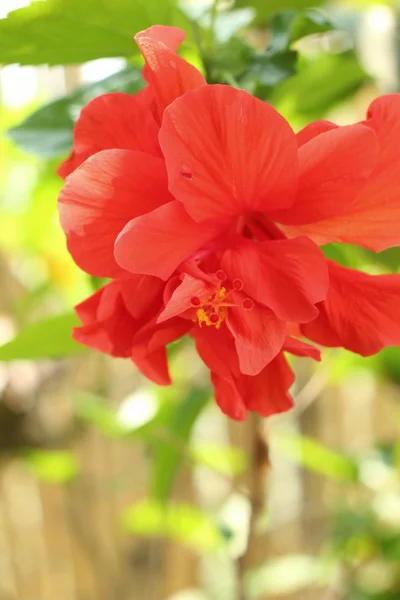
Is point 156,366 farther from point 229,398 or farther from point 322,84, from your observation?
point 322,84

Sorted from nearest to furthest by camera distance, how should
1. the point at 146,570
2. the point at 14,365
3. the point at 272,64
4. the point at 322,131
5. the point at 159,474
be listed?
the point at 322,131 → the point at 272,64 → the point at 159,474 → the point at 14,365 → the point at 146,570

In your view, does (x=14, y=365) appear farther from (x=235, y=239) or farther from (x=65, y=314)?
(x=235, y=239)

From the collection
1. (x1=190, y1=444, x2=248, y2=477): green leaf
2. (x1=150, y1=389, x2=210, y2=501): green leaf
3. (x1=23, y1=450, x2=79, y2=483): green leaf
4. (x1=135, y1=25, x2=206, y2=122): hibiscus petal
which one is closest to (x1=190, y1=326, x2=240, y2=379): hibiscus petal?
(x1=135, y1=25, x2=206, y2=122): hibiscus petal

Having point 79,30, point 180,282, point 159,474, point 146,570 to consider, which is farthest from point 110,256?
point 146,570

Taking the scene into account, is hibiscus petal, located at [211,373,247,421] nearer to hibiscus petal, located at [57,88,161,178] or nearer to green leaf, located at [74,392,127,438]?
hibiscus petal, located at [57,88,161,178]

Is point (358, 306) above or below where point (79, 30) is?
below

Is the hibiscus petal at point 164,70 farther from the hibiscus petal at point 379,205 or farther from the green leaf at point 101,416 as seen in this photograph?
the green leaf at point 101,416

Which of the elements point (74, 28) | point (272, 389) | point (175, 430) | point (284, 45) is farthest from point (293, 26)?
point (175, 430)
